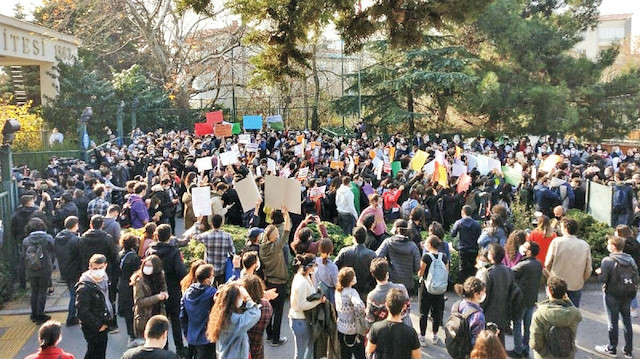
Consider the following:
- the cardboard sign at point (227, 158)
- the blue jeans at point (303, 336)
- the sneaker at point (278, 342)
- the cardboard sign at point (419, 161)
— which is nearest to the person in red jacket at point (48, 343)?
the blue jeans at point (303, 336)

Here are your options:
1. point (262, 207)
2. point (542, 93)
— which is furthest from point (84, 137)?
point (542, 93)

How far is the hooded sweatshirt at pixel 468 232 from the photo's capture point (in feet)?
28.0

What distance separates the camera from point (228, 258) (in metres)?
7.75

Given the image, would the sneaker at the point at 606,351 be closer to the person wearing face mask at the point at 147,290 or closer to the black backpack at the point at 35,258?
the person wearing face mask at the point at 147,290

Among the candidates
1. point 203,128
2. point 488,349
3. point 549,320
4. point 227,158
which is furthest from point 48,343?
point 203,128

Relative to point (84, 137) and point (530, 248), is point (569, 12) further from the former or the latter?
point (530, 248)

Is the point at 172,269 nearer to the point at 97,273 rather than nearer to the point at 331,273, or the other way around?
the point at 97,273

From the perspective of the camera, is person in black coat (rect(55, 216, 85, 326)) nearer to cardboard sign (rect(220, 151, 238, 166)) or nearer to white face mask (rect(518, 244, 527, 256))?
cardboard sign (rect(220, 151, 238, 166))

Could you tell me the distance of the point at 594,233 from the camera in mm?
10914

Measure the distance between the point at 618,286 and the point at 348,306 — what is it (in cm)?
343

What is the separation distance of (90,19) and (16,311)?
24.5 m

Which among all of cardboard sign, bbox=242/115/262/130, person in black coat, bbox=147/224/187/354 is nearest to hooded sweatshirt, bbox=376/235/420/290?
person in black coat, bbox=147/224/187/354

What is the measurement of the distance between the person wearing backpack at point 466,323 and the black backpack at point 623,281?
266cm

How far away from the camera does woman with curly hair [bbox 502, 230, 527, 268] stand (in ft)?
24.1
